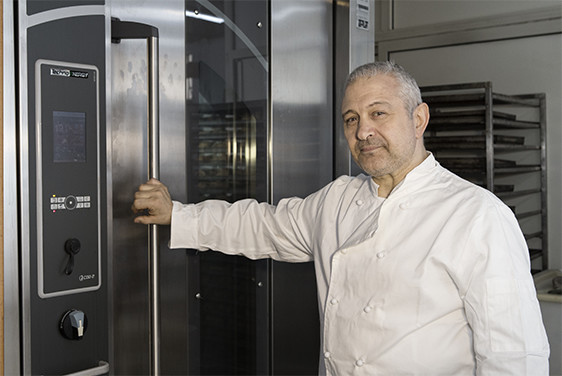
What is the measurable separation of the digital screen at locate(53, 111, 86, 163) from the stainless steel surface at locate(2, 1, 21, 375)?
93 millimetres

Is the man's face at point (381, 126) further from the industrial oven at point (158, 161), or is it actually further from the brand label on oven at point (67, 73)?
the brand label on oven at point (67, 73)

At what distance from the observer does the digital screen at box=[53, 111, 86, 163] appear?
4.78 feet

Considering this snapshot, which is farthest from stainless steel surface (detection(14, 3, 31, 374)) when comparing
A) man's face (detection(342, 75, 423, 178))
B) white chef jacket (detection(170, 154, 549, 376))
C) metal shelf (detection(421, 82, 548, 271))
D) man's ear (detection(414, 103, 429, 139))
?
metal shelf (detection(421, 82, 548, 271))

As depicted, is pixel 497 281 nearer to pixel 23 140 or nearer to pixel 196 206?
pixel 196 206

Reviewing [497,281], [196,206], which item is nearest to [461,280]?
[497,281]

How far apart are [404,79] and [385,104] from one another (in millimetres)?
89

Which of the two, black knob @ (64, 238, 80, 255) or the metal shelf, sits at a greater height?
the metal shelf

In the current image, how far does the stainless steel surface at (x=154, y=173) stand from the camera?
1608mm

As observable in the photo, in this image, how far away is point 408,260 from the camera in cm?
157

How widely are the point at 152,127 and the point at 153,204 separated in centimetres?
21

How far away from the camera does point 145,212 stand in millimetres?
1757

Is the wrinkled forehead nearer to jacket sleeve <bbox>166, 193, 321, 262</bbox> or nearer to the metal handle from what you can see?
jacket sleeve <bbox>166, 193, 321, 262</bbox>

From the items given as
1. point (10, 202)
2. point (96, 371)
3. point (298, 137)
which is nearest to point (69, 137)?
point (10, 202)

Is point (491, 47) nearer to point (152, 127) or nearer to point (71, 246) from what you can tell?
point (152, 127)
